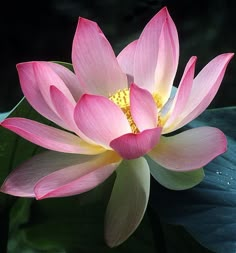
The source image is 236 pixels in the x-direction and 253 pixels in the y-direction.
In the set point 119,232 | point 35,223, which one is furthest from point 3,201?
point 119,232

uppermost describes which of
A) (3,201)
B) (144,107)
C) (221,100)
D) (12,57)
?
(144,107)

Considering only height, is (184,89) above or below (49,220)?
above

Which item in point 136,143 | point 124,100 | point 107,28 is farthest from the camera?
point 107,28

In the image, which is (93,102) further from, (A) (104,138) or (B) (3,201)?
(B) (3,201)

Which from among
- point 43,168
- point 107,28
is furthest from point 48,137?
point 107,28

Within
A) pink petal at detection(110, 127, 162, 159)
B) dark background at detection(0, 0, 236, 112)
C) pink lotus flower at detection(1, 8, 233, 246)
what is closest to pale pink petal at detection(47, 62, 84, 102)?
A: pink lotus flower at detection(1, 8, 233, 246)

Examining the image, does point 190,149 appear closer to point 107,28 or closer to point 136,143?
point 136,143

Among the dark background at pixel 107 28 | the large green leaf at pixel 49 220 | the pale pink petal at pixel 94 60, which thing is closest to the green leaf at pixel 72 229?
the large green leaf at pixel 49 220

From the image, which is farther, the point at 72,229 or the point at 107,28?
the point at 107,28
